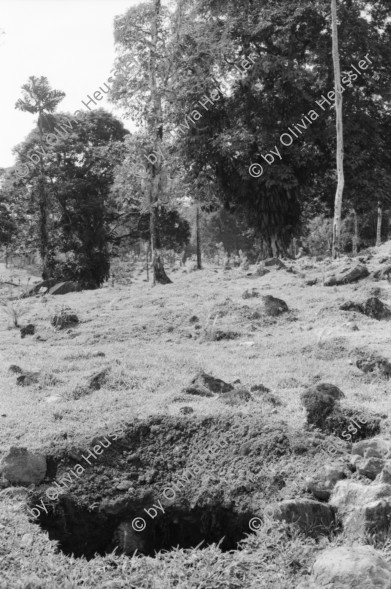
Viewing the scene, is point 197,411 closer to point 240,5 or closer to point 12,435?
point 12,435

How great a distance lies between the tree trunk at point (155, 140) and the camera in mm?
21812

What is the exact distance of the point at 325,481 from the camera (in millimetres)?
4742

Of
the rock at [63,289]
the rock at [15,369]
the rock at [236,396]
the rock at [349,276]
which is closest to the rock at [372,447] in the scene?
the rock at [236,396]

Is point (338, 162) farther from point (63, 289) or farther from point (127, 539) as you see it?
point (127, 539)

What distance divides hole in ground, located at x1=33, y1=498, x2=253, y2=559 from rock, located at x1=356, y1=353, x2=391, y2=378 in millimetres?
3638

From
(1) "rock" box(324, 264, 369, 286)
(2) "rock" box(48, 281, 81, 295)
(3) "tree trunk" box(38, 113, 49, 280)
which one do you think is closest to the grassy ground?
(1) "rock" box(324, 264, 369, 286)

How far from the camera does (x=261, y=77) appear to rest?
20.3 meters

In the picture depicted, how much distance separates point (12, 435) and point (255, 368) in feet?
12.2

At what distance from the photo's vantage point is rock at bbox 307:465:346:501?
466 centimetres

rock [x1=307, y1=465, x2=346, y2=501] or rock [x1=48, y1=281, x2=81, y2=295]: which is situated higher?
rock [x1=48, y1=281, x2=81, y2=295]

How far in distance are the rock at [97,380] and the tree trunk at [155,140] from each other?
13.2 meters

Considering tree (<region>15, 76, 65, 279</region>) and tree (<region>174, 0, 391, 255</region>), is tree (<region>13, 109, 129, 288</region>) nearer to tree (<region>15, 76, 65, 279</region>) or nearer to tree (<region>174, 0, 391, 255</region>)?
tree (<region>15, 76, 65, 279</region>)

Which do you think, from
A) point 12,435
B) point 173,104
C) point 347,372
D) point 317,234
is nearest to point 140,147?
point 173,104

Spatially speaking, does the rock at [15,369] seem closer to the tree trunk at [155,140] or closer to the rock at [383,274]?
the rock at [383,274]
